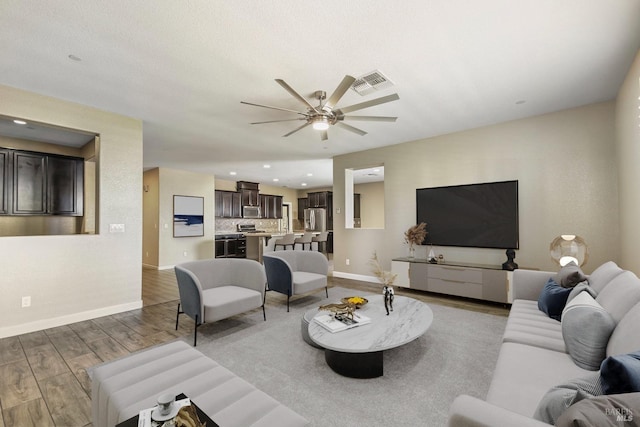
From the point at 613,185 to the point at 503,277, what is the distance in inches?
68.3

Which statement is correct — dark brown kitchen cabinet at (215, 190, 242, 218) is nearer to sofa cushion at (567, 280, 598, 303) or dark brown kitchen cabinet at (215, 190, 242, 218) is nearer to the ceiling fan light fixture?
the ceiling fan light fixture

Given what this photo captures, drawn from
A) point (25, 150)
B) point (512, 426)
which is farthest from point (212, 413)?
point (25, 150)

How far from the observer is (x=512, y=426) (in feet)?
2.74

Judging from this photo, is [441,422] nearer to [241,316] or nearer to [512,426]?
[512,426]

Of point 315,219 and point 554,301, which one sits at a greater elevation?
point 315,219

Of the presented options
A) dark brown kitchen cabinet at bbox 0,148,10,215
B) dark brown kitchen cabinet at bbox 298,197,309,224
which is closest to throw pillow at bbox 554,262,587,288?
dark brown kitchen cabinet at bbox 0,148,10,215

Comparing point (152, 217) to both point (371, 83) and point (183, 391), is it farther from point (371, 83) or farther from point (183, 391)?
point (183, 391)

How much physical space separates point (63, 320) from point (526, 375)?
15.4 ft

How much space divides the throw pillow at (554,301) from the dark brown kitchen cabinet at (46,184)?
21.9 feet

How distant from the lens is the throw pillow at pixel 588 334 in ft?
5.04

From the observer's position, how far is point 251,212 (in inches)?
396

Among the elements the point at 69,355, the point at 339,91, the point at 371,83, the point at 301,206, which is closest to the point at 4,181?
the point at 69,355

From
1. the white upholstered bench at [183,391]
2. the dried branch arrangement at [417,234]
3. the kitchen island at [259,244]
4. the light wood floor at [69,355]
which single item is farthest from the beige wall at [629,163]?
the kitchen island at [259,244]

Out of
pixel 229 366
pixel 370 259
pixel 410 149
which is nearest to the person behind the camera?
pixel 229 366
